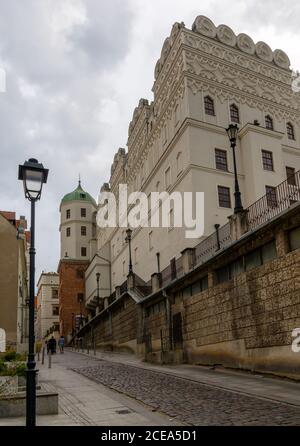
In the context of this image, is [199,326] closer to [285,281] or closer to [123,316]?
[285,281]

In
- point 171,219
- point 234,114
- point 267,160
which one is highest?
point 234,114

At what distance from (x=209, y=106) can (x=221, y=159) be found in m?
4.04

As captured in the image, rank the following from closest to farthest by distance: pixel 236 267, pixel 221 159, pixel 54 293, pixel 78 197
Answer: pixel 236 267 → pixel 221 159 → pixel 78 197 → pixel 54 293

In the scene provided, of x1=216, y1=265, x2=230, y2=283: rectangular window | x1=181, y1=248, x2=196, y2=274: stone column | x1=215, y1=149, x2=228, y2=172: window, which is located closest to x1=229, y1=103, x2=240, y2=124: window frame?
x1=215, y1=149, x2=228, y2=172: window

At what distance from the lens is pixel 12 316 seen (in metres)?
30.5

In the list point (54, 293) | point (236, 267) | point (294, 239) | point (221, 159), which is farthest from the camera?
point (54, 293)

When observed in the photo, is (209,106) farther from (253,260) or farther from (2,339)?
(2,339)

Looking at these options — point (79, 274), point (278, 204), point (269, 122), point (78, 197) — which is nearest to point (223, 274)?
point (278, 204)

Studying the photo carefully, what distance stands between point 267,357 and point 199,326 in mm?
5440

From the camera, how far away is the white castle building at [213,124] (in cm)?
3053

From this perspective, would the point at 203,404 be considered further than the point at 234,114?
No

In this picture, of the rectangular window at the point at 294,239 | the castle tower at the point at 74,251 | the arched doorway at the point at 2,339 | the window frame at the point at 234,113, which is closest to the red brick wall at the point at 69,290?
the castle tower at the point at 74,251

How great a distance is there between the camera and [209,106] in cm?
3241

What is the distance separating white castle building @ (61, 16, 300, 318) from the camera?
3053cm
